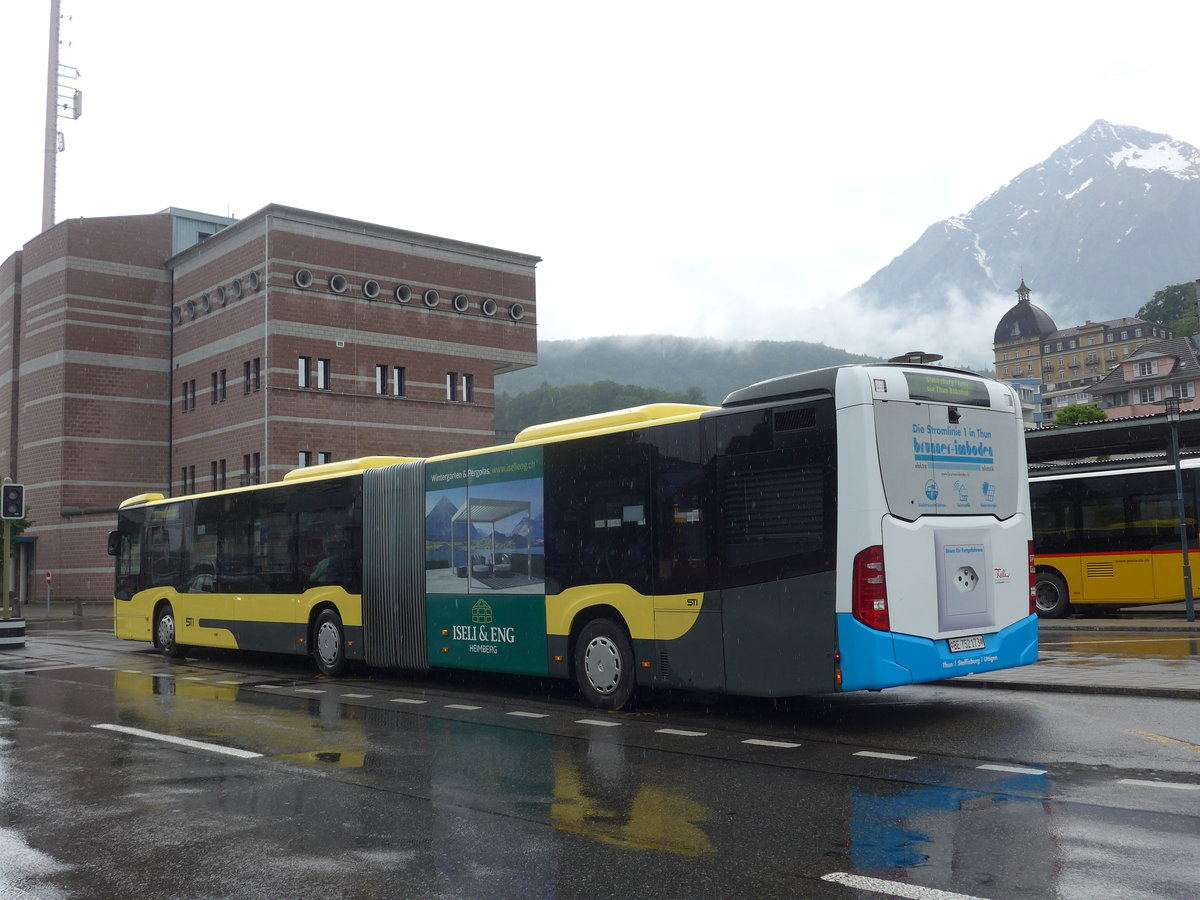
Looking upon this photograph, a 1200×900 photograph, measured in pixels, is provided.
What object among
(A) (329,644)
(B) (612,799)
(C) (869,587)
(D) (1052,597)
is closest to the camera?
(B) (612,799)

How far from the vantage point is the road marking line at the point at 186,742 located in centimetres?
893

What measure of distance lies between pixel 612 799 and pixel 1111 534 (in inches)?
699


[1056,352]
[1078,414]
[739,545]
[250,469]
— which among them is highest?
[1056,352]

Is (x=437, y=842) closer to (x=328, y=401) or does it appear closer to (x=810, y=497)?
Answer: (x=810, y=497)

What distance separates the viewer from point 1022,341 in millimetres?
166375

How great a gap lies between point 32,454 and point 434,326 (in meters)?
20.0

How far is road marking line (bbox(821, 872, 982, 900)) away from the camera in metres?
4.72

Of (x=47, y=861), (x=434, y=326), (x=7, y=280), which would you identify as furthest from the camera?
(x=7, y=280)

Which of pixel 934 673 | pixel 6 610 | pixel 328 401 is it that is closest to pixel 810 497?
pixel 934 673

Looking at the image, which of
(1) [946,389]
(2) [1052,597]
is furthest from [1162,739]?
(2) [1052,597]

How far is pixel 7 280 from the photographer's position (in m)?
54.5

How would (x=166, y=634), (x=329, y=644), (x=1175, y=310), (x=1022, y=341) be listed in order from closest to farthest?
(x=329, y=644) → (x=166, y=634) → (x=1175, y=310) → (x=1022, y=341)

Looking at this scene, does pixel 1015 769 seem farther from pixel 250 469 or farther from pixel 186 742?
pixel 250 469

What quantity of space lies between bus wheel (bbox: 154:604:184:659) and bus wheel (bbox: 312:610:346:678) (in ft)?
16.5
